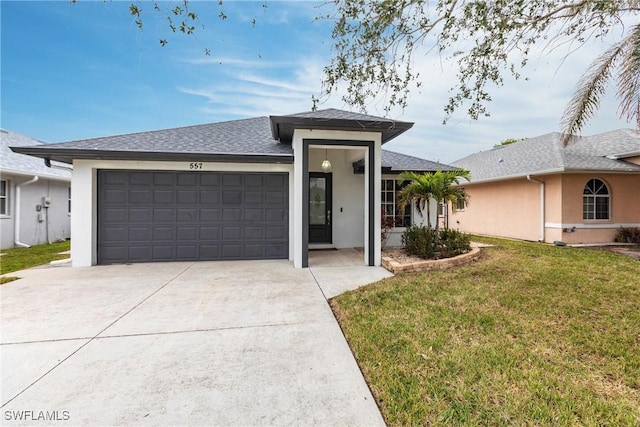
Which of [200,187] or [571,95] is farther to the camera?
[200,187]

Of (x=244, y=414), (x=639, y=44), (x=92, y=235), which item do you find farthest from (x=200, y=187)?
(x=639, y=44)

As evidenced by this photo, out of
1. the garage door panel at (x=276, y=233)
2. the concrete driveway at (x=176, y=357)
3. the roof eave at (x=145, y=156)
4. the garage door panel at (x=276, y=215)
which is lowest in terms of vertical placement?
the concrete driveway at (x=176, y=357)

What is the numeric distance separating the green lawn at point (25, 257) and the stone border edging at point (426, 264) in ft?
30.6

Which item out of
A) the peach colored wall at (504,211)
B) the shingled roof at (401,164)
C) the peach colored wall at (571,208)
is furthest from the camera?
the peach colored wall at (504,211)

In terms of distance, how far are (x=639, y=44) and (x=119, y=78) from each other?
16.1m

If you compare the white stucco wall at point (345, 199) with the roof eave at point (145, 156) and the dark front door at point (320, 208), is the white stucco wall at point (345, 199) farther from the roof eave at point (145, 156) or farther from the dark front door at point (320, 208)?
the roof eave at point (145, 156)

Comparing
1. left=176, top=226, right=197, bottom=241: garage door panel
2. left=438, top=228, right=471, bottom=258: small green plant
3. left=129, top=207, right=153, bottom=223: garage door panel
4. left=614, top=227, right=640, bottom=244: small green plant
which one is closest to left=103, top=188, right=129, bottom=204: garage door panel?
left=129, top=207, right=153, bottom=223: garage door panel

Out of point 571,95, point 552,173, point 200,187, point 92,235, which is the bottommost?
point 92,235

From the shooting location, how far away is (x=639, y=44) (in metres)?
4.32

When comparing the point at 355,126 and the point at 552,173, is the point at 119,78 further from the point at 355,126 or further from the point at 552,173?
the point at 552,173

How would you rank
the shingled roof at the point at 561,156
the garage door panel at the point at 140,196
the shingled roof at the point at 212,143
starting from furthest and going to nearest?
the shingled roof at the point at 561,156
the garage door panel at the point at 140,196
the shingled roof at the point at 212,143

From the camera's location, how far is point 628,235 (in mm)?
11109

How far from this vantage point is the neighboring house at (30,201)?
11.1 m

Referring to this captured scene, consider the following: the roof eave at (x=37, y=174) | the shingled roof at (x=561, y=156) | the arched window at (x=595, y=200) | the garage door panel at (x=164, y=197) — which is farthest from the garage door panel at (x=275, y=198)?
the arched window at (x=595, y=200)
